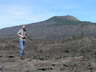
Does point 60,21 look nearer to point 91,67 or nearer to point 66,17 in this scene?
point 66,17

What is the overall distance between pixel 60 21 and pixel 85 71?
57.3 meters

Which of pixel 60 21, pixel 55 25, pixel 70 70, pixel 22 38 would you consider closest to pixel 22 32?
pixel 22 38

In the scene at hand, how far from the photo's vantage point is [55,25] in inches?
2328

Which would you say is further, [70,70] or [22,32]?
[22,32]

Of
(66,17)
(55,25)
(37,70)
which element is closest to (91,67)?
(37,70)

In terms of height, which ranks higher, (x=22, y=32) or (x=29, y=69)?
(x=22, y=32)

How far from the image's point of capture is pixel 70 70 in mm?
6965

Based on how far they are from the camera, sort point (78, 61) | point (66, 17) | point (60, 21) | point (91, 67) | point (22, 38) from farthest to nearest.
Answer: point (66, 17), point (60, 21), point (22, 38), point (78, 61), point (91, 67)

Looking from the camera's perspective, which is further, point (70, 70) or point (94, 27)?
point (94, 27)

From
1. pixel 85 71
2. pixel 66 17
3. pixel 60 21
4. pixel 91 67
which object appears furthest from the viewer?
pixel 66 17

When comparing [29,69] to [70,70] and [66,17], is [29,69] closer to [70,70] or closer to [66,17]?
[70,70]

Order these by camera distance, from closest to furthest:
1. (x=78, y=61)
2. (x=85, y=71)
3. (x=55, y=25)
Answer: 1. (x=85, y=71)
2. (x=78, y=61)
3. (x=55, y=25)

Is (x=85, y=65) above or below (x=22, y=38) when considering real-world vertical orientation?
below

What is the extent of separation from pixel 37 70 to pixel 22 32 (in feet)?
9.60
